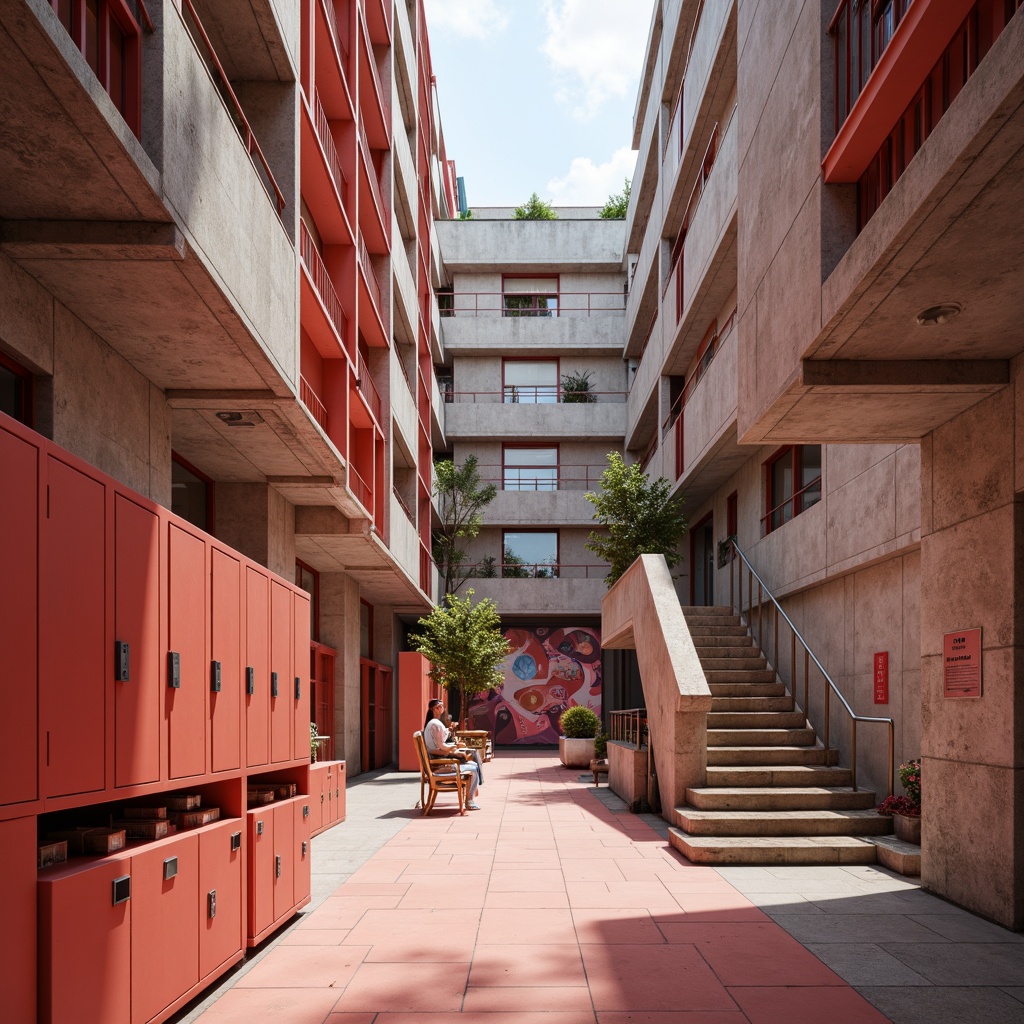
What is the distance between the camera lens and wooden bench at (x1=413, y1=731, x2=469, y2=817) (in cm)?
1360

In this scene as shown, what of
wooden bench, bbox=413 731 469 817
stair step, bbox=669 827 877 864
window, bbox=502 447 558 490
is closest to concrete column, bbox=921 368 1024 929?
stair step, bbox=669 827 877 864

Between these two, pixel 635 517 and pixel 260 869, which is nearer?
pixel 260 869

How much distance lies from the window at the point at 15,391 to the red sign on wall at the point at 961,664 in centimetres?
673

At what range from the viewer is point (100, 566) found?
4.62 meters

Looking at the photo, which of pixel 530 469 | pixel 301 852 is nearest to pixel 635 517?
pixel 530 469

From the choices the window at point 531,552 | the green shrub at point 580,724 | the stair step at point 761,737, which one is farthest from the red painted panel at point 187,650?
the window at point 531,552

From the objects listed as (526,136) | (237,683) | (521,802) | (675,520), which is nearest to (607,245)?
(526,136)

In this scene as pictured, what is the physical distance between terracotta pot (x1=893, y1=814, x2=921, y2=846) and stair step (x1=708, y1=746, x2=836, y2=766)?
6.69 feet

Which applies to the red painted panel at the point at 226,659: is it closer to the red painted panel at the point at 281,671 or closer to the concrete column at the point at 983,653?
the red painted panel at the point at 281,671

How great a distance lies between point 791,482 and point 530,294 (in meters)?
19.2

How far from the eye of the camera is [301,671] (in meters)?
8.32

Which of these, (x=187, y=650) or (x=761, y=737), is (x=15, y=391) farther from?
(x=761, y=737)

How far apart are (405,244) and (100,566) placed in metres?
20.5

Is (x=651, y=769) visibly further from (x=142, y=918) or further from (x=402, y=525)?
(x=142, y=918)
